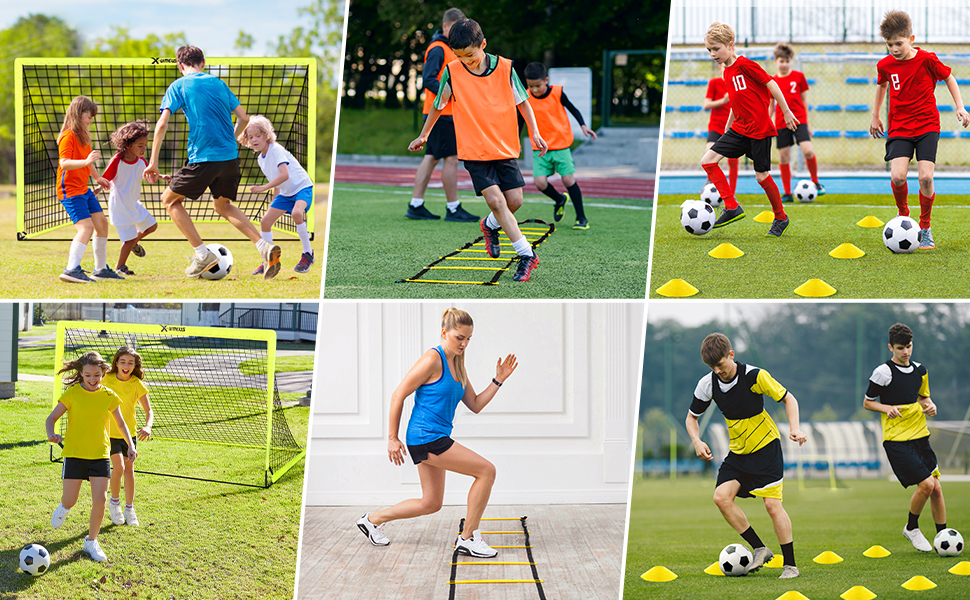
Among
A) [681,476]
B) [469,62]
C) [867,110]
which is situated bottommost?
[681,476]

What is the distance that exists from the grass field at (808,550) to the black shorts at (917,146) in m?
2.54

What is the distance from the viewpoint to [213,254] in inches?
209

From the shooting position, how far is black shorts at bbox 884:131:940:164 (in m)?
5.27

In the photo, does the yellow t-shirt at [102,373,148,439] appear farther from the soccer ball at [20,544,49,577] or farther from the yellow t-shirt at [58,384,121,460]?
the soccer ball at [20,544,49,577]

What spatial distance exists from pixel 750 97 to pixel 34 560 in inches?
216

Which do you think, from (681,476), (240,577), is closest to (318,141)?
(681,476)

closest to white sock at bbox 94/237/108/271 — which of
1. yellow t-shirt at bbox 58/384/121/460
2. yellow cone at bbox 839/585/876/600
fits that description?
yellow t-shirt at bbox 58/384/121/460

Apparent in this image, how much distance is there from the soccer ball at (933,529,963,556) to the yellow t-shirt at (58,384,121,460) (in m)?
4.61

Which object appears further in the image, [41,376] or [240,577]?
[41,376]

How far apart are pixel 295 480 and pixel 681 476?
12110 mm

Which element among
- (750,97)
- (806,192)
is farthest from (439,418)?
(806,192)

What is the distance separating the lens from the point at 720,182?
231 inches

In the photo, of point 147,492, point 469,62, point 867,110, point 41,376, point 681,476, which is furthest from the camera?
point 681,476

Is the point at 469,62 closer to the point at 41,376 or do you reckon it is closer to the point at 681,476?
the point at 41,376
